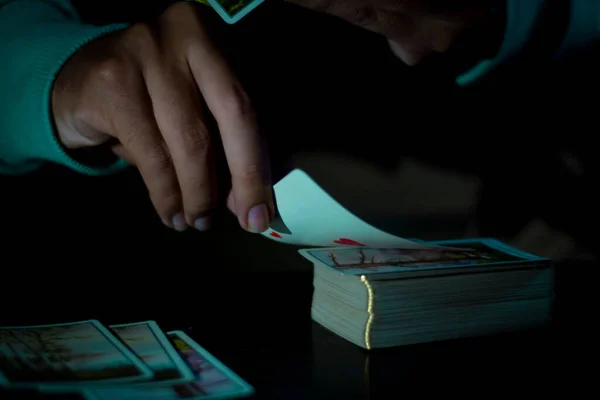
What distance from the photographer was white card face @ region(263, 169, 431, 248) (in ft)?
2.76

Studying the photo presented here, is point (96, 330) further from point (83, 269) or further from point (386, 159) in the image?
point (386, 159)

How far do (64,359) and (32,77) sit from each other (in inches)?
26.1

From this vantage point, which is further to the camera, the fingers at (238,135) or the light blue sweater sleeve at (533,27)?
the light blue sweater sleeve at (533,27)

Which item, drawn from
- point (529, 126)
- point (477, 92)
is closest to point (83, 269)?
point (477, 92)

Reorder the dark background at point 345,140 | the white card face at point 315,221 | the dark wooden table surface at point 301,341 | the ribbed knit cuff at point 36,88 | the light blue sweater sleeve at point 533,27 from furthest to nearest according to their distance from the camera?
1. the dark background at point 345,140
2. the light blue sweater sleeve at point 533,27
3. the ribbed knit cuff at point 36,88
4. the white card face at point 315,221
5. the dark wooden table surface at point 301,341

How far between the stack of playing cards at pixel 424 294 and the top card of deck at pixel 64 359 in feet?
1.09

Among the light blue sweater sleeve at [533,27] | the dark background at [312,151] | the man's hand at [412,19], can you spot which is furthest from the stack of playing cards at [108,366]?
the light blue sweater sleeve at [533,27]

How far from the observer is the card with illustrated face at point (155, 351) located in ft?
2.22

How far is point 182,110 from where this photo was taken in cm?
90

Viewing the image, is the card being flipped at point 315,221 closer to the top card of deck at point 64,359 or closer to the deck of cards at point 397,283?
the deck of cards at point 397,283

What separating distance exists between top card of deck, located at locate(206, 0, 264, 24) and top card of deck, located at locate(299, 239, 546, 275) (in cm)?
41

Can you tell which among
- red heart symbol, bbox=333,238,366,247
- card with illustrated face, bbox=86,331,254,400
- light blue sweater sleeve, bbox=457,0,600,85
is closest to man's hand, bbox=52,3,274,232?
red heart symbol, bbox=333,238,366,247

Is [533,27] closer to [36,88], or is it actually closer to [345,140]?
[345,140]

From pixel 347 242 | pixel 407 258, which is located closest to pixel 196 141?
pixel 347 242
